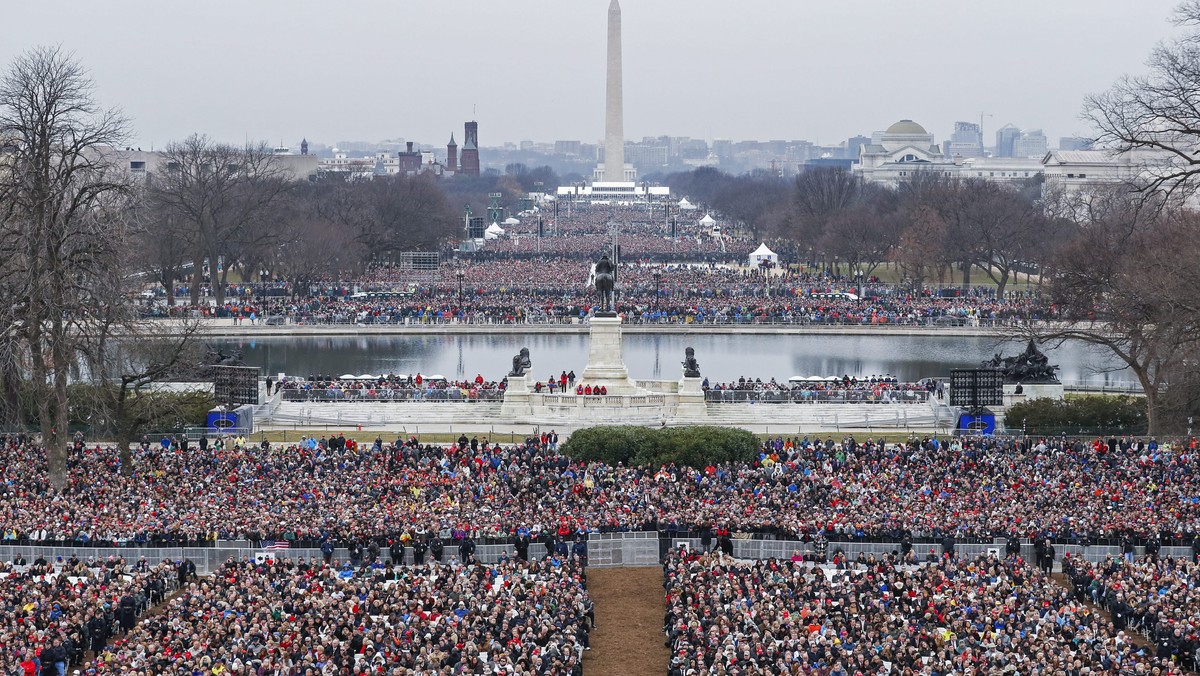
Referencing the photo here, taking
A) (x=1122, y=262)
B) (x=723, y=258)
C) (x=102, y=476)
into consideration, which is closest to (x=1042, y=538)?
(x=102, y=476)

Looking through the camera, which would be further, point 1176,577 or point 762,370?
point 762,370

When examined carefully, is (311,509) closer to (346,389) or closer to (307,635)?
(307,635)

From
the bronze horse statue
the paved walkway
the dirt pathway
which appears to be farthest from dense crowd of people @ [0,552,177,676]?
the paved walkway

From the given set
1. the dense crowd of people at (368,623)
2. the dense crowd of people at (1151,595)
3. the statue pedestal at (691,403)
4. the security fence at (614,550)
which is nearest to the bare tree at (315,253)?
the statue pedestal at (691,403)

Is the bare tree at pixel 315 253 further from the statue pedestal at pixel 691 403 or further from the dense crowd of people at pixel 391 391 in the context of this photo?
the statue pedestal at pixel 691 403

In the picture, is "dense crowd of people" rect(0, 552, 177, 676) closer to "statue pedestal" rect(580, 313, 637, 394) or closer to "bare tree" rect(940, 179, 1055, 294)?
"statue pedestal" rect(580, 313, 637, 394)

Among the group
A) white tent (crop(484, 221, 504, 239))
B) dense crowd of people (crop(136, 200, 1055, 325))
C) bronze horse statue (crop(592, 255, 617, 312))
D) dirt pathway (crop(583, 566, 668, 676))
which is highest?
white tent (crop(484, 221, 504, 239))

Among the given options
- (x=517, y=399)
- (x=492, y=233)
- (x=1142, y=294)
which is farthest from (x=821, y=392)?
(x=492, y=233)
